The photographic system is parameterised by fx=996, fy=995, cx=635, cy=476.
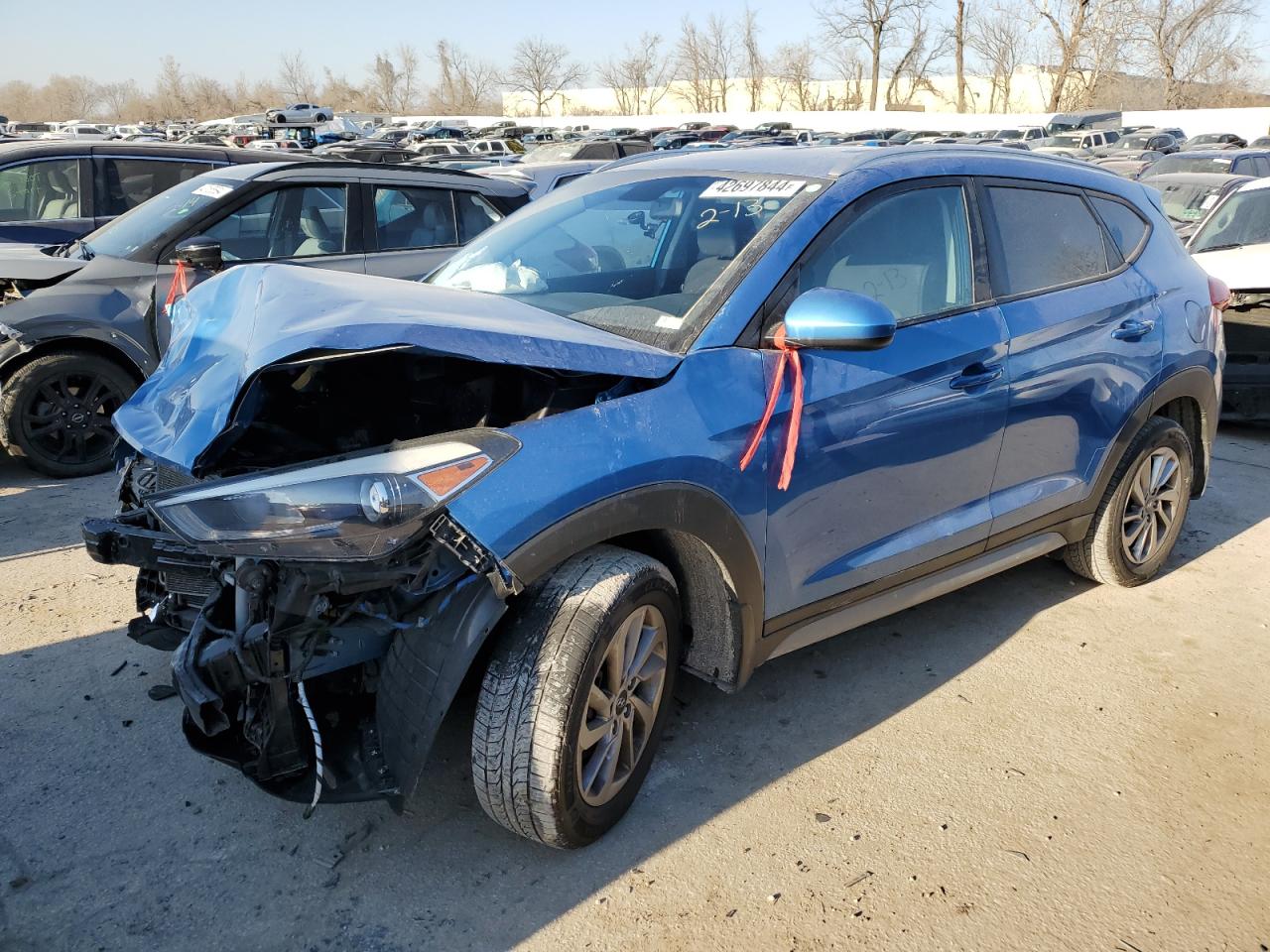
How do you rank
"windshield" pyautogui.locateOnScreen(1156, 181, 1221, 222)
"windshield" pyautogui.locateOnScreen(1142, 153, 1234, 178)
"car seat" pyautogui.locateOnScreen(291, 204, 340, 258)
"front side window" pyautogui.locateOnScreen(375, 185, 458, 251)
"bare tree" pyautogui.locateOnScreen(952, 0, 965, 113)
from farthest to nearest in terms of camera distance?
"bare tree" pyautogui.locateOnScreen(952, 0, 965, 113) < "windshield" pyautogui.locateOnScreen(1142, 153, 1234, 178) < "windshield" pyautogui.locateOnScreen(1156, 181, 1221, 222) < "front side window" pyautogui.locateOnScreen(375, 185, 458, 251) < "car seat" pyautogui.locateOnScreen(291, 204, 340, 258)

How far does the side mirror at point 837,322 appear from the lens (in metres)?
2.77

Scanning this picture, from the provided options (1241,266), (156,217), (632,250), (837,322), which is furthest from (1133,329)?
(156,217)

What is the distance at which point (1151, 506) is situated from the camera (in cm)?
447

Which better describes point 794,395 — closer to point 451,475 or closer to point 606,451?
point 606,451

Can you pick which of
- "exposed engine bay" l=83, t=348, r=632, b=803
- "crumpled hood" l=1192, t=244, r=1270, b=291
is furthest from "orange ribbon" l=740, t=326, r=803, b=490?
"crumpled hood" l=1192, t=244, r=1270, b=291

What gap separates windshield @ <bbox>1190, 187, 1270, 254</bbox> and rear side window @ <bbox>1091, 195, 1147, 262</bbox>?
4.35m

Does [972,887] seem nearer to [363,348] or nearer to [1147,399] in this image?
[363,348]

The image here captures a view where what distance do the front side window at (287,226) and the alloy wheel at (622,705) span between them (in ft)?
14.8

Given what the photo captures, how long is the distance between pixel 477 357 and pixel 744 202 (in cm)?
128

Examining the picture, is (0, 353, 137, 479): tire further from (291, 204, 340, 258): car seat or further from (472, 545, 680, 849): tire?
(472, 545, 680, 849): tire

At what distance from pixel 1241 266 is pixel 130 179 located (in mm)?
8526

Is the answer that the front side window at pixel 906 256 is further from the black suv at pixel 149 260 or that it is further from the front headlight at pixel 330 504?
the black suv at pixel 149 260

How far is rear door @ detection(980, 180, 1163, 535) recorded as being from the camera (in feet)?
11.9

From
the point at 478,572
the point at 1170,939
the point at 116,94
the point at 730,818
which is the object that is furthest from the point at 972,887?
the point at 116,94
